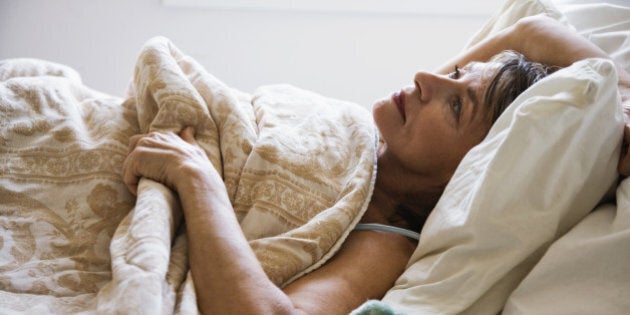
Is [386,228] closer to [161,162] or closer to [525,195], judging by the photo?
[525,195]

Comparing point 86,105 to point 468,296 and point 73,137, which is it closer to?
point 73,137

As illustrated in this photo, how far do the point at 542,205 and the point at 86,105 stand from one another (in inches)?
33.0

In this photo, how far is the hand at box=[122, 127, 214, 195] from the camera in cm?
96

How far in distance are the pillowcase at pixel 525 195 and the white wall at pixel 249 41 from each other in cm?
137

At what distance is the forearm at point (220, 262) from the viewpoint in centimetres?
81

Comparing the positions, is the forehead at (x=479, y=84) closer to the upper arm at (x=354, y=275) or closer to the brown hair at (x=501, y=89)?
the brown hair at (x=501, y=89)

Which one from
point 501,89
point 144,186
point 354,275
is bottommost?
point 354,275

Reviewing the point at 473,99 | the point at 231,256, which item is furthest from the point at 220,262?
the point at 473,99

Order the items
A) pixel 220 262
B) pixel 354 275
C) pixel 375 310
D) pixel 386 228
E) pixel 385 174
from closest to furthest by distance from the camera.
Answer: pixel 375 310, pixel 220 262, pixel 354 275, pixel 386 228, pixel 385 174

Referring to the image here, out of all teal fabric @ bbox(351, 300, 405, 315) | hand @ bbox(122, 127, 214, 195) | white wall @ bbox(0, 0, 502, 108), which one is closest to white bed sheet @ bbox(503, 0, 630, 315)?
teal fabric @ bbox(351, 300, 405, 315)

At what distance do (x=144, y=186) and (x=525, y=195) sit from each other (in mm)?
579

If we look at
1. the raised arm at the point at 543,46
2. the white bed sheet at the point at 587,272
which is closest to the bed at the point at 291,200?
the white bed sheet at the point at 587,272

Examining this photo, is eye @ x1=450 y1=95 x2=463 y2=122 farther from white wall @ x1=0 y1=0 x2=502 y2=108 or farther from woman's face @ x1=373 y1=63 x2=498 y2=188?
white wall @ x1=0 y1=0 x2=502 y2=108

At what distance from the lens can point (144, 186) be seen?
3.10 feet
